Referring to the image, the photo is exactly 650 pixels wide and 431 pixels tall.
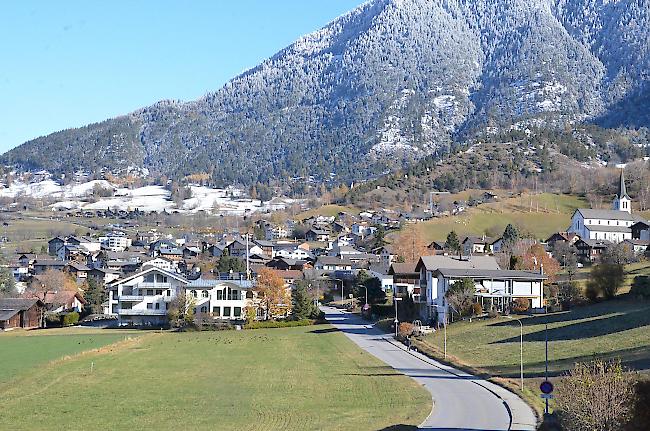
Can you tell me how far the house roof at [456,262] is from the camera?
6794cm

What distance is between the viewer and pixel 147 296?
74.4 m

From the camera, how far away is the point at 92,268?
375ft

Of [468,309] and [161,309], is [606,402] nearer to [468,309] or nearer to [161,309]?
[468,309]

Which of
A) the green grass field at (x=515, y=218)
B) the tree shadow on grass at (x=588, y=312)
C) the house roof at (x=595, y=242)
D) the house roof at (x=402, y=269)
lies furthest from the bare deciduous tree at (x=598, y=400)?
the green grass field at (x=515, y=218)

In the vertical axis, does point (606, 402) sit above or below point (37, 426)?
above

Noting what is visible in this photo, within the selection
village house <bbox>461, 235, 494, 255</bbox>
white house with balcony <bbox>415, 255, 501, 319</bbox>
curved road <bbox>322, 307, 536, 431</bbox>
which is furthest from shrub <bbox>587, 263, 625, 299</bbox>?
village house <bbox>461, 235, 494, 255</bbox>

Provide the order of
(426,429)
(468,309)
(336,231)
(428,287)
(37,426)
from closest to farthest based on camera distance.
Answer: (426,429), (37,426), (468,309), (428,287), (336,231)

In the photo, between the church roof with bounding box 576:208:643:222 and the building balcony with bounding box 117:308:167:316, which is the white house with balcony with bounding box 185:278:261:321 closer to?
the building balcony with bounding box 117:308:167:316

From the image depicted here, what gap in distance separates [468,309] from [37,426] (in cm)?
3863

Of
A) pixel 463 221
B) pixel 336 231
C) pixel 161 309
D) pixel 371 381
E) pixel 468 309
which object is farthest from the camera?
pixel 336 231

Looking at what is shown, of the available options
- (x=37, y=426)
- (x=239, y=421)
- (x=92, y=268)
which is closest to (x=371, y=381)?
(x=239, y=421)

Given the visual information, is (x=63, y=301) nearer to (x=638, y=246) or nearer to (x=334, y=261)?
(x=334, y=261)

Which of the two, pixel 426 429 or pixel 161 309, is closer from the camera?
pixel 426 429

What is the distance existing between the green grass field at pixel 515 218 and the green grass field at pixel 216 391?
84147mm
